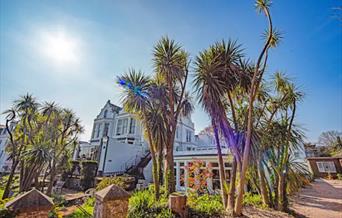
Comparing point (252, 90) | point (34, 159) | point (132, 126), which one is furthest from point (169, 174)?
point (132, 126)

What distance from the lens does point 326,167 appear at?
818 inches

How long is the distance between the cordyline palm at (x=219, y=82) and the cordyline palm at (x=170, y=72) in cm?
169

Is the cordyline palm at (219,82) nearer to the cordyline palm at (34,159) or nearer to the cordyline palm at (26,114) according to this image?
the cordyline palm at (34,159)

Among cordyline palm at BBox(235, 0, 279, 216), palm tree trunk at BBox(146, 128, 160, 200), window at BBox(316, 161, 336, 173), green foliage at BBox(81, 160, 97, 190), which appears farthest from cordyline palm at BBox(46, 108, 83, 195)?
window at BBox(316, 161, 336, 173)

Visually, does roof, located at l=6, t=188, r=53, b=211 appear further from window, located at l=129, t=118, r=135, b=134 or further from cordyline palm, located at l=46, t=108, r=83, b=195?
window, located at l=129, t=118, r=135, b=134

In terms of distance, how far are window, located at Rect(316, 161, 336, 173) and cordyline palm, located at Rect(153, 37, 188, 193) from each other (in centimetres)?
2347

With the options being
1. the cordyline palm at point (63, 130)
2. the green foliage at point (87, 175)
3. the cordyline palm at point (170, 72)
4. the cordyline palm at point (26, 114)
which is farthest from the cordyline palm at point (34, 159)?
the cordyline palm at point (170, 72)

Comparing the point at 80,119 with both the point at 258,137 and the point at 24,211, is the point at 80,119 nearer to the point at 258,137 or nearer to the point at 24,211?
the point at 24,211

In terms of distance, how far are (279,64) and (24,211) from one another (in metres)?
9.18

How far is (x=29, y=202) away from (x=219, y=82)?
6.14 metres

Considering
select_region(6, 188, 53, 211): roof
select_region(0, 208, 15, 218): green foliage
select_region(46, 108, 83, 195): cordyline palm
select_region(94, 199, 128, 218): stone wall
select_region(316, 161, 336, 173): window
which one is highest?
select_region(46, 108, 83, 195): cordyline palm

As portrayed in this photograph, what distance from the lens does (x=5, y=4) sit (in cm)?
514

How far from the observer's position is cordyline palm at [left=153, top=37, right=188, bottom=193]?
25.9 ft

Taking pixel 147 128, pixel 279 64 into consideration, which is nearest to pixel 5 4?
pixel 147 128
